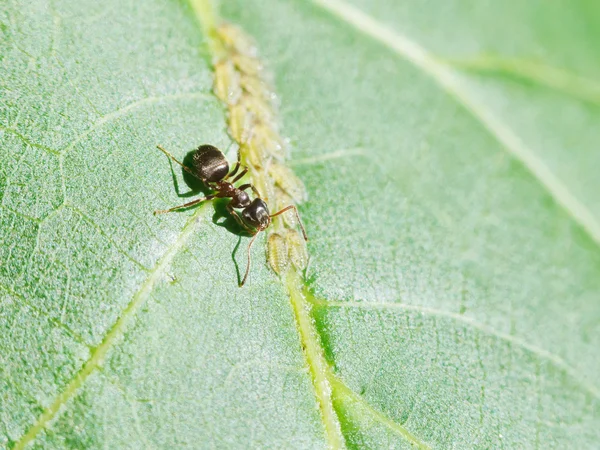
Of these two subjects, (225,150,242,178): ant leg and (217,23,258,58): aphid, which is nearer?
(225,150,242,178): ant leg

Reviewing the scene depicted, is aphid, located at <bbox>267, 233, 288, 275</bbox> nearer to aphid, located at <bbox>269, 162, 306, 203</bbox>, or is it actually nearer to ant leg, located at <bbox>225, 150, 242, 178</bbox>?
aphid, located at <bbox>269, 162, 306, 203</bbox>

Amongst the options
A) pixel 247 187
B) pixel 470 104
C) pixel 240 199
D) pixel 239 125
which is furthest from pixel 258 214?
pixel 470 104

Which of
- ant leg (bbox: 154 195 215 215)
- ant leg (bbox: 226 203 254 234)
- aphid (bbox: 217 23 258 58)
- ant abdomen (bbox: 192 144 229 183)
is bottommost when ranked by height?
ant leg (bbox: 154 195 215 215)

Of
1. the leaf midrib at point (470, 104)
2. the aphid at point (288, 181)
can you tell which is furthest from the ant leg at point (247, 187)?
the leaf midrib at point (470, 104)

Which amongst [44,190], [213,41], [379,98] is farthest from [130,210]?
[379,98]

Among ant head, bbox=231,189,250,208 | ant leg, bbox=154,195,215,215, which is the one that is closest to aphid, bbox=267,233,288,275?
ant head, bbox=231,189,250,208

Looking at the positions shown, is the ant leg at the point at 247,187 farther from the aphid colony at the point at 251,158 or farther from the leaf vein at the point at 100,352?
the leaf vein at the point at 100,352

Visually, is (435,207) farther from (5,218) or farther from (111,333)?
(5,218)
